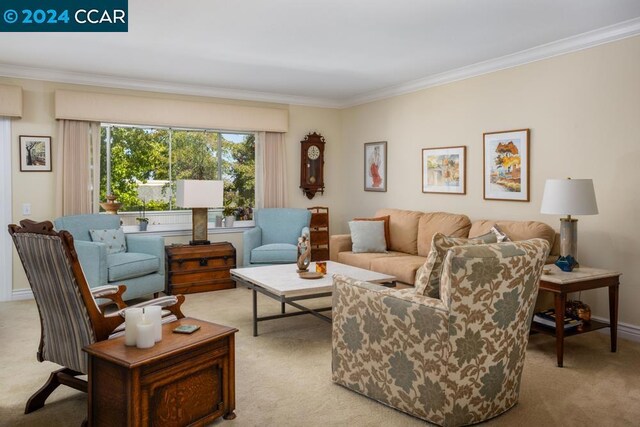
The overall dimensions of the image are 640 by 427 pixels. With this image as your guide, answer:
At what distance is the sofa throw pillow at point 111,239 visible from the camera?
5.13m

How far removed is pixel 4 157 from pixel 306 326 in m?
3.69

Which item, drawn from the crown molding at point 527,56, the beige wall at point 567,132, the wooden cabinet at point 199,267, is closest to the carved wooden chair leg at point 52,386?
the wooden cabinet at point 199,267

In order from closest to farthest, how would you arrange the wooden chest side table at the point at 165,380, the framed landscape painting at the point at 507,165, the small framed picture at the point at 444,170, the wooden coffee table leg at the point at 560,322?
the wooden chest side table at the point at 165,380, the wooden coffee table leg at the point at 560,322, the framed landscape painting at the point at 507,165, the small framed picture at the point at 444,170

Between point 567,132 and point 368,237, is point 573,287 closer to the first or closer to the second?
point 567,132

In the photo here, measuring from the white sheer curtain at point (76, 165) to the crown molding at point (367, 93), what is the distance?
0.52 m

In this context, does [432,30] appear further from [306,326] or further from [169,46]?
[306,326]

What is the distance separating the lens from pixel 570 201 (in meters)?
3.63

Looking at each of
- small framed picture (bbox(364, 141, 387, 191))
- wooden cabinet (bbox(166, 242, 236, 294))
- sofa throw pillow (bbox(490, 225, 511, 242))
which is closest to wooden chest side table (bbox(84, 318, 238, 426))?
sofa throw pillow (bbox(490, 225, 511, 242))

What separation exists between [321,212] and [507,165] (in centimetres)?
282

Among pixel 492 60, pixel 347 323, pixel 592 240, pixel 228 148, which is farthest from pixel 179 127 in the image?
pixel 592 240

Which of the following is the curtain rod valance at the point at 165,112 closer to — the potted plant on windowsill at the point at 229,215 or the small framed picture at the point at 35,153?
the small framed picture at the point at 35,153

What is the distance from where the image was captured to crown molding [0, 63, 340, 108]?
5.18 m

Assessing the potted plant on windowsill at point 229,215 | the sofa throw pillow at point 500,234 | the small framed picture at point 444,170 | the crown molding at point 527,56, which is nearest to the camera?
the crown molding at point 527,56

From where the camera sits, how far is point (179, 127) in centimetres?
618
